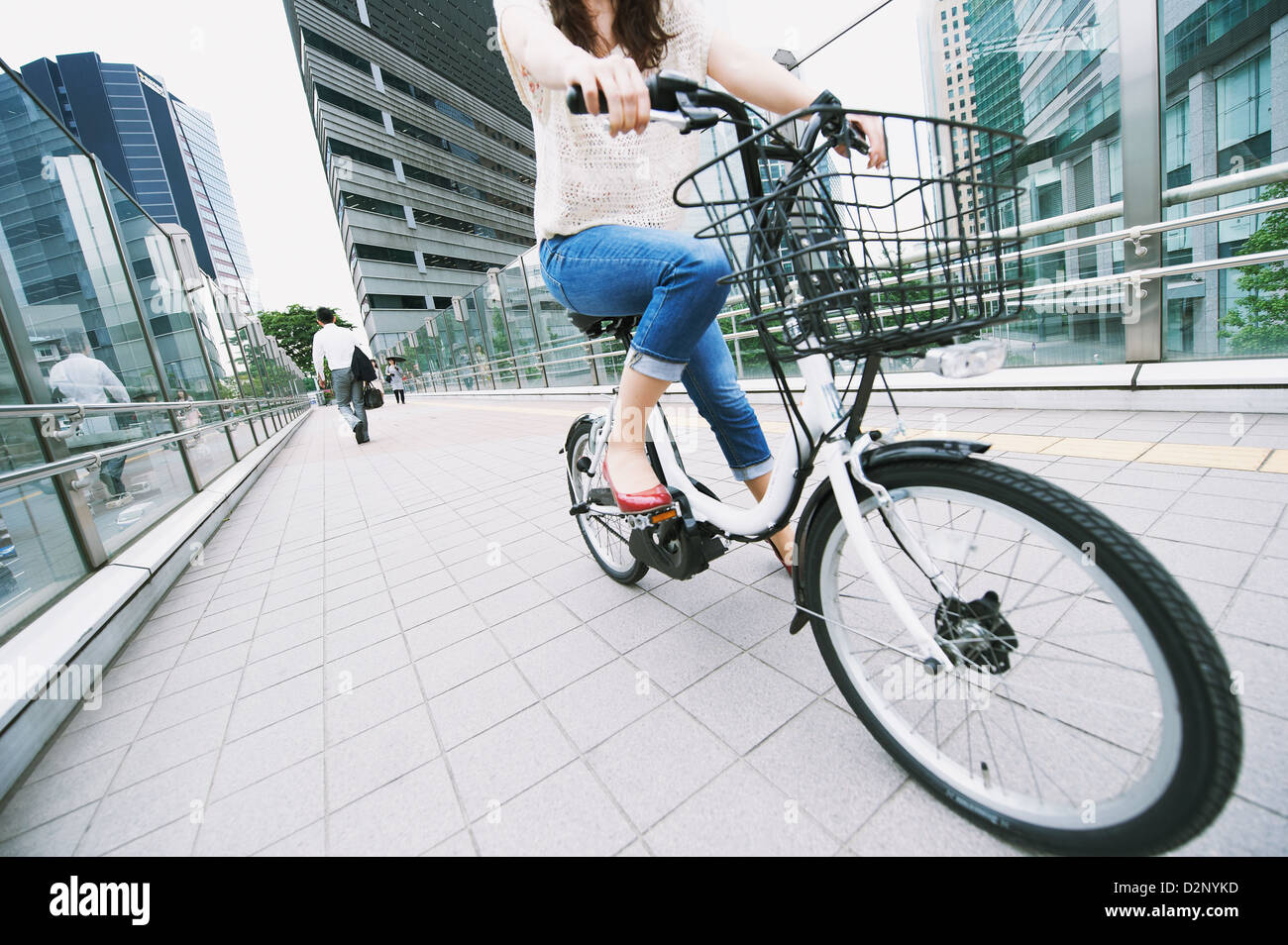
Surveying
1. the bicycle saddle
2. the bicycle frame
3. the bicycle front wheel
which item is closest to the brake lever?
the bicycle frame

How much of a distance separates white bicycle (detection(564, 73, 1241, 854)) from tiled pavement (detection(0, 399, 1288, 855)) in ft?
0.51

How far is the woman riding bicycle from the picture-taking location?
135 cm

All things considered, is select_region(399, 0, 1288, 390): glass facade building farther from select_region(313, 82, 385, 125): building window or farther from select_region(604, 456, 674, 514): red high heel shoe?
Result: select_region(313, 82, 385, 125): building window

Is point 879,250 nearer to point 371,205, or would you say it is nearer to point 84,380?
point 84,380

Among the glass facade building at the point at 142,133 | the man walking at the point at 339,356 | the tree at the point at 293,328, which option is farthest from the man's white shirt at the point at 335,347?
the tree at the point at 293,328

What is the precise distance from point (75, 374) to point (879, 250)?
419cm

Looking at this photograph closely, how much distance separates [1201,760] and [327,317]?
10.1m

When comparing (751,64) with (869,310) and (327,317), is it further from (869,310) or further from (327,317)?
(327,317)

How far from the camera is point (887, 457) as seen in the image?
995mm

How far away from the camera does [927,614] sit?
1.31 metres

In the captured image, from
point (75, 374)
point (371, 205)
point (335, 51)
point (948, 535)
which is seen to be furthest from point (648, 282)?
point (335, 51)

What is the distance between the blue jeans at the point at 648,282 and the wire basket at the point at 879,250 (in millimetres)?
281

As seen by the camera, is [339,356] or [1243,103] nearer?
[1243,103]
